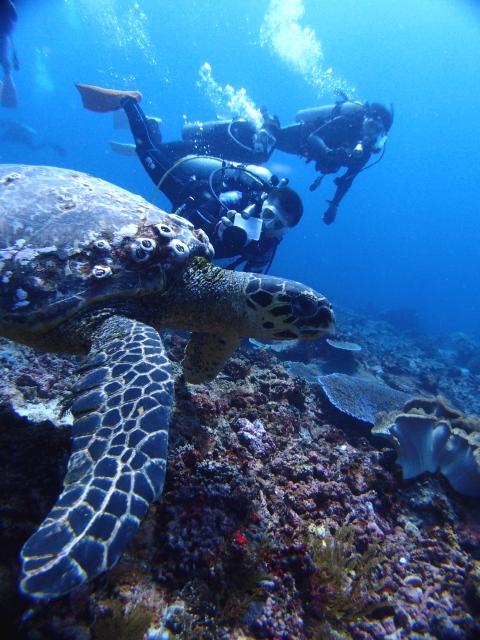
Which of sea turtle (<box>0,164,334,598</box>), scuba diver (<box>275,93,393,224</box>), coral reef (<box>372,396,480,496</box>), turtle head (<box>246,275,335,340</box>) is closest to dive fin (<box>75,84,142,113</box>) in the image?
scuba diver (<box>275,93,393,224</box>)

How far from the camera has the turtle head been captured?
3.06 meters

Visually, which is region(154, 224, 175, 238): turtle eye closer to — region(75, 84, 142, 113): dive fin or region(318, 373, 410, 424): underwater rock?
region(318, 373, 410, 424): underwater rock

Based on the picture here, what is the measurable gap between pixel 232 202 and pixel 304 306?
416cm

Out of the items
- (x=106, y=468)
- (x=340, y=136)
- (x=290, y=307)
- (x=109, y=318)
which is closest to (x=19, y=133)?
(x=340, y=136)

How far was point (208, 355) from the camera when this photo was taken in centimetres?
391

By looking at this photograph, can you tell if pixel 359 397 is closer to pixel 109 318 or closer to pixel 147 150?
pixel 109 318

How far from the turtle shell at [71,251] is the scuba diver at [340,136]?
10582 mm

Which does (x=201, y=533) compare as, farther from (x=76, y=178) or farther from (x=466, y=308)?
(x=466, y=308)

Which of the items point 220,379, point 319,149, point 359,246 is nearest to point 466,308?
point 359,246

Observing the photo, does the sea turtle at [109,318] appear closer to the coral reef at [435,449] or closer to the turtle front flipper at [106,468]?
the turtle front flipper at [106,468]

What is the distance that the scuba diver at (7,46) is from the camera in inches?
423

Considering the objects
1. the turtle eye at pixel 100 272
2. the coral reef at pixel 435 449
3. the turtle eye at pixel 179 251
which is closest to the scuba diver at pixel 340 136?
the coral reef at pixel 435 449

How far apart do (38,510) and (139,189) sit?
141 metres

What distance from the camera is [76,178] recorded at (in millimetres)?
3846
